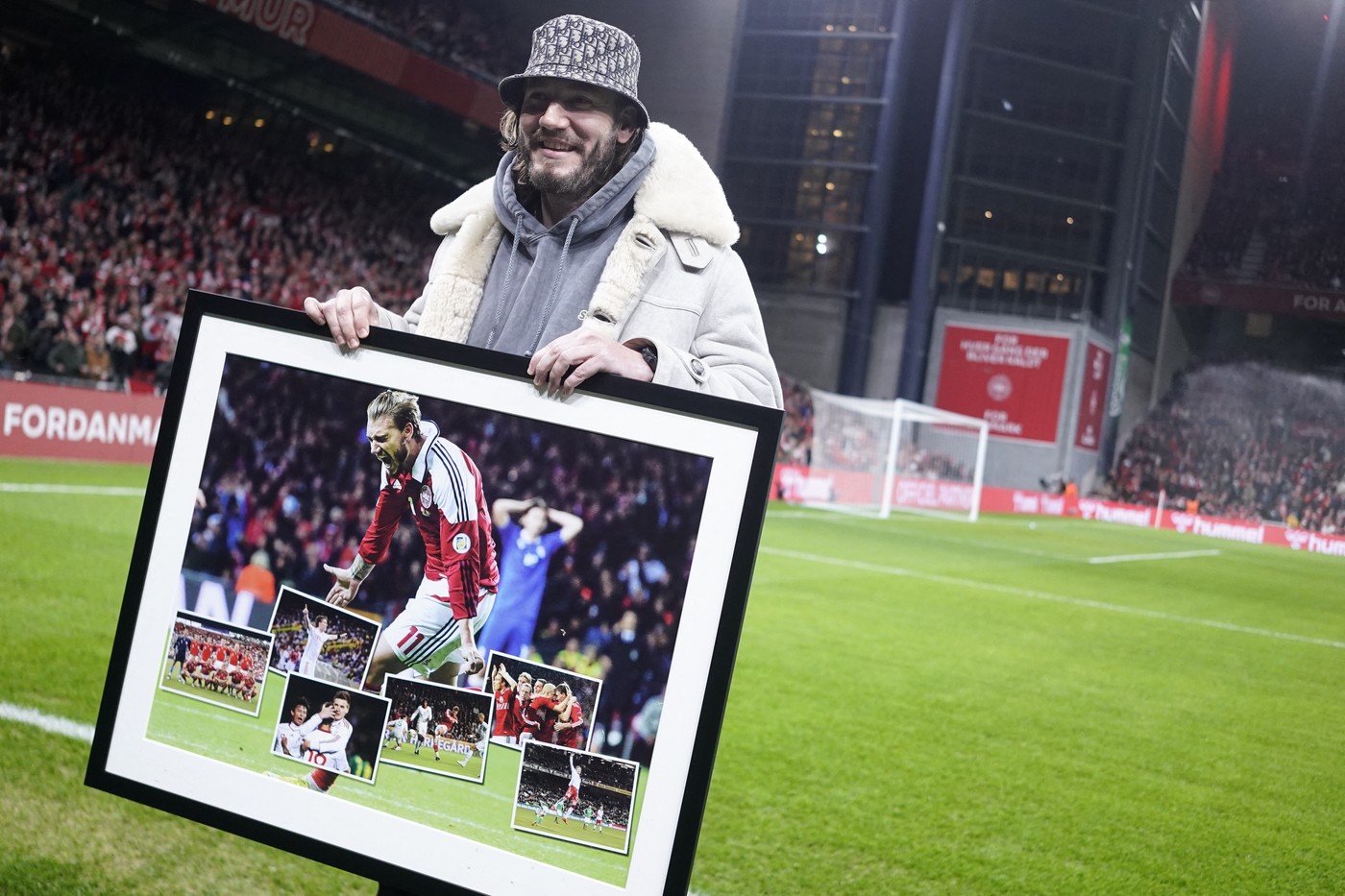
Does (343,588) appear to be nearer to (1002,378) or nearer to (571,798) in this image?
(571,798)

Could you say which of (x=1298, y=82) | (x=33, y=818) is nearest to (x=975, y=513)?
(x=1298, y=82)

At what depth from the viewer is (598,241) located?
77.0 inches

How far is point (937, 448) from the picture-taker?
26.6 meters

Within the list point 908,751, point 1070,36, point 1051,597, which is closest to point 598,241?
point 908,751

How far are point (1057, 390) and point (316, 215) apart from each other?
19.1 metres

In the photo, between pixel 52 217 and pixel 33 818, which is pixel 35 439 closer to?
pixel 52 217

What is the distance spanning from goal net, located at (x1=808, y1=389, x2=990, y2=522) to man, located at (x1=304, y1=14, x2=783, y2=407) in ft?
58.6

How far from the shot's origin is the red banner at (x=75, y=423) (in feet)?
32.9

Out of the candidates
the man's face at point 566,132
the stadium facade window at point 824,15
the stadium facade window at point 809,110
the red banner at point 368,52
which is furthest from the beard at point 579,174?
the stadium facade window at point 824,15

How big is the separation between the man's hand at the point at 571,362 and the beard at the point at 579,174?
367 millimetres

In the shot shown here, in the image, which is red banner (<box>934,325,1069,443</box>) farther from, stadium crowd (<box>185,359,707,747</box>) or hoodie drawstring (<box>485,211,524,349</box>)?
stadium crowd (<box>185,359,707,747</box>)

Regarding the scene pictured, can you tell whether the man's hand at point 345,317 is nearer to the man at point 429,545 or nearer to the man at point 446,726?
the man at point 429,545

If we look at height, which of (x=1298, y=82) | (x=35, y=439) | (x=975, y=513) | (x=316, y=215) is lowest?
(x=35, y=439)

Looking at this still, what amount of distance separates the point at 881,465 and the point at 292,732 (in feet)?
67.1
